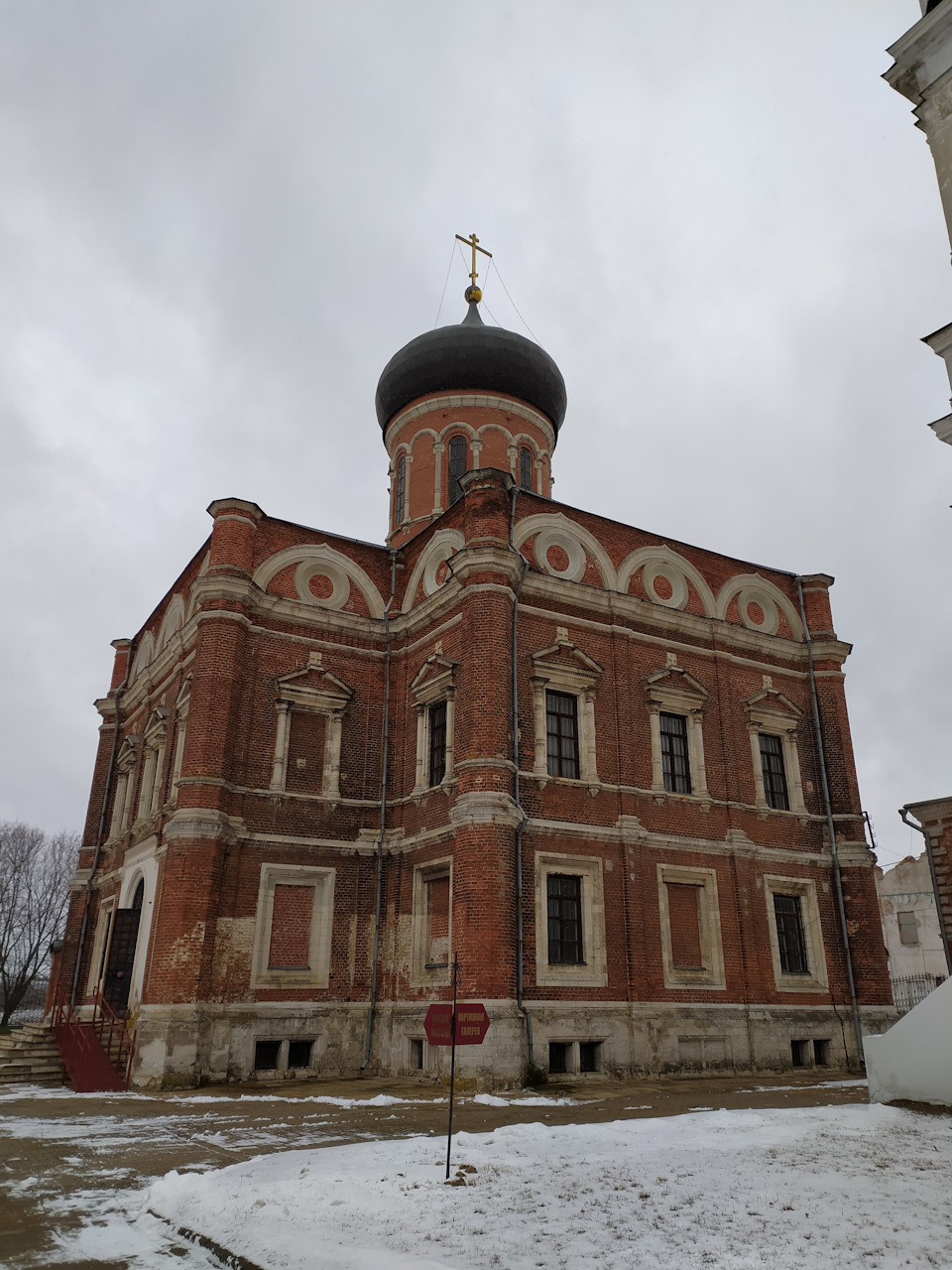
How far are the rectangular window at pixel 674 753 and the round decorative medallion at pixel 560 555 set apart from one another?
3.66 metres

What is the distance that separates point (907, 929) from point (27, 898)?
45.6 m

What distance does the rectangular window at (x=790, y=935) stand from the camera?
20.5m

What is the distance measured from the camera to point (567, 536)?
67.8 feet

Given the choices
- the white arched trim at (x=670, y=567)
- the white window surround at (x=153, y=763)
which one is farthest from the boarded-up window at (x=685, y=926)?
the white window surround at (x=153, y=763)

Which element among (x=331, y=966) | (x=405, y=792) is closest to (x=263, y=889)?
(x=331, y=966)

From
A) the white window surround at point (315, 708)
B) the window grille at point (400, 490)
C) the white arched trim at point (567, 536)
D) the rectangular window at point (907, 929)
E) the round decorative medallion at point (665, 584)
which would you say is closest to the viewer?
the white window surround at point (315, 708)

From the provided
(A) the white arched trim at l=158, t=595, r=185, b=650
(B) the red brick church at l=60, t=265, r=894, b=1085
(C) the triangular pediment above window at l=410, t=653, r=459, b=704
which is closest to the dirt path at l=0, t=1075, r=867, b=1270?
(B) the red brick church at l=60, t=265, r=894, b=1085

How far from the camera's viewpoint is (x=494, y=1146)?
889cm

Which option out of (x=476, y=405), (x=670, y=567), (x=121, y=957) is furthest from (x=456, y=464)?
(x=121, y=957)

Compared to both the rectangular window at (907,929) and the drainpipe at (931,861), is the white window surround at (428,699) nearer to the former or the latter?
the drainpipe at (931,861)

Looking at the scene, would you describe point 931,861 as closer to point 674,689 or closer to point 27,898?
point 674,689

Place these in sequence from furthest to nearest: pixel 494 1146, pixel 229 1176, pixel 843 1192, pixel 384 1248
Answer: pixel 494 1146, pixel 229 1176, pixel 843 1192, pixel 384 1248

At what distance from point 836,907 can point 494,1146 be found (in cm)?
1483

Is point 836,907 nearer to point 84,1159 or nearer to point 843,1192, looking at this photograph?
point 843,1192
